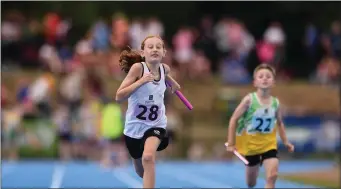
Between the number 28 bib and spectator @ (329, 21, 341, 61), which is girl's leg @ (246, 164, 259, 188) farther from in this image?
spectator @ (329, 21, 341, 61)

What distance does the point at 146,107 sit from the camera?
10570mm

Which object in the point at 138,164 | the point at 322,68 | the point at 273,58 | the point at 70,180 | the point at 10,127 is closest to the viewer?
the point at 138,164

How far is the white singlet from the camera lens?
34.6 ft

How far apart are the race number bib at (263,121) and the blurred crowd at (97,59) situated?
11.4 metres

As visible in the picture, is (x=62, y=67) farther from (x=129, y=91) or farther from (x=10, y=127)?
(x=129, y=91)

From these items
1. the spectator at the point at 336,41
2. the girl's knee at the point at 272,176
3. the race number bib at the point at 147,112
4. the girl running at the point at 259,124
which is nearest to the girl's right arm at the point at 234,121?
the girl running at the point at 259,124

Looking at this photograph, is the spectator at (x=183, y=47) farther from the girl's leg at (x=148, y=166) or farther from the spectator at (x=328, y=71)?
the girl's leg at (x=148, y=166)

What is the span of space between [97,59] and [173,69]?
7.48 ft

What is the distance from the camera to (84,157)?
25.7m

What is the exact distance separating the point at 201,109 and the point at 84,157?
14.8 feet

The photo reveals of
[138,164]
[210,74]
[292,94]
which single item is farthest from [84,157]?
[138,164]

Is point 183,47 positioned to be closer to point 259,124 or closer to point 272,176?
point 259,124

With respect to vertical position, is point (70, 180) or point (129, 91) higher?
point (129, 91)

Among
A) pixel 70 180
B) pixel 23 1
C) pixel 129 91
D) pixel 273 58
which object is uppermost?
pixel 23 1
